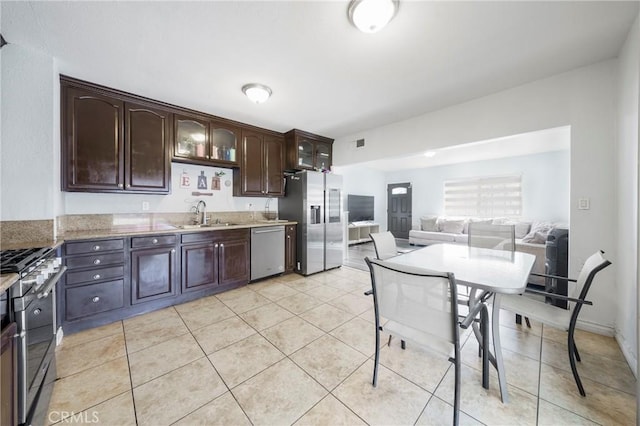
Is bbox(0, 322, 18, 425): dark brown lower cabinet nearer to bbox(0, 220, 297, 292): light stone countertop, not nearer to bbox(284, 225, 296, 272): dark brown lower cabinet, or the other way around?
bbox(0, 220, 297, 292): light stone countertop

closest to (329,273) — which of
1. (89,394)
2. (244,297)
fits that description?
(244,297)

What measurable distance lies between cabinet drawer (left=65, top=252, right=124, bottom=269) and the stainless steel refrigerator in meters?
2.32

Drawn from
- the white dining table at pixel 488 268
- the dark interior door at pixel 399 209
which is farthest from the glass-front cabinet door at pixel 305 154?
the dark interior door at pixel 399 209

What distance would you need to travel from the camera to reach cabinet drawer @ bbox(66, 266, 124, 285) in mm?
2100

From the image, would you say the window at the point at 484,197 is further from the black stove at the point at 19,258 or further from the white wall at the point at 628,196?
the black stove at the point at 19,258

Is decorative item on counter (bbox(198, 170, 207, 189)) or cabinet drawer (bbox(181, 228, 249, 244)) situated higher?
decorative item on counter (bbox(198, 170, 207, 189))

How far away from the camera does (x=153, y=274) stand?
8.40ft

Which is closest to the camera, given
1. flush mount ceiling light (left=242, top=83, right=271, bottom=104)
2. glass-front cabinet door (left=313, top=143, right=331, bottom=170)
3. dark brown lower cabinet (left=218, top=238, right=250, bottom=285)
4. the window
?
flush mount ceiling light (left=242, top=83, right=271, bottom=104)

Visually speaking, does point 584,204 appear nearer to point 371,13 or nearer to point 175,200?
point 371,13

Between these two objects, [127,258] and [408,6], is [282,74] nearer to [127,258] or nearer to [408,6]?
[408,6]

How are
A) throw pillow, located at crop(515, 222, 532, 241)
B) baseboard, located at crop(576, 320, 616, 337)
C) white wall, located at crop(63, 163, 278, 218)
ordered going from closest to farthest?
baseboard, located at crop(576, 320, 616, 337) → white wall, located at crop(63, 163, 278, 218) → throw pillow, located at crop(515, 222, 532, 241)

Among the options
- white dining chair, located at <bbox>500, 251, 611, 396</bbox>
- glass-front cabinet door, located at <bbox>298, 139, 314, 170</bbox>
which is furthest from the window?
white dining chair, located at <bbox>500, 251, 611, 396</bbox>

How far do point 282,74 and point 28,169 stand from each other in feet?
7.69

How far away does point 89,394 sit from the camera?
146 cm
